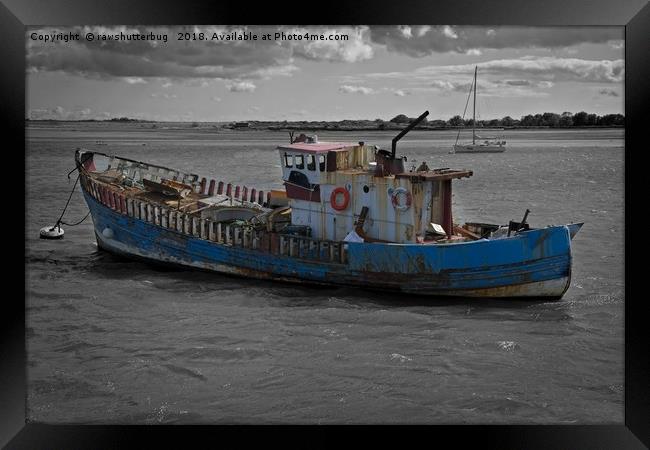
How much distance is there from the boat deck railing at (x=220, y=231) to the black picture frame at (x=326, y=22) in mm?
4922

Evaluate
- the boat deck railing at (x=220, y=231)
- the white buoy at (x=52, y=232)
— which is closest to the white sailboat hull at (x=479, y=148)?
the boat deck railing at (x=220, y=231)

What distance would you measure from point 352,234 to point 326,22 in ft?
17.1

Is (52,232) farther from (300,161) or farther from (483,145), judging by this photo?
(483,145)

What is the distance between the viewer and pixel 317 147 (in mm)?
13773

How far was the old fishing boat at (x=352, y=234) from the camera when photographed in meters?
12.2

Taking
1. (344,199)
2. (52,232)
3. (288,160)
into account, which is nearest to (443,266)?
(344,199)

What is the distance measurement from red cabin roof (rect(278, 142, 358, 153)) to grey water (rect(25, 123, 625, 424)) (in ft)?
0.53

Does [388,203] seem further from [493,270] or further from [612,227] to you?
[612,227]

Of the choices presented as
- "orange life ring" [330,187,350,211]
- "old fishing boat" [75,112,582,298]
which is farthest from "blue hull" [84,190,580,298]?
"orange life ring" [330,187,350,211]

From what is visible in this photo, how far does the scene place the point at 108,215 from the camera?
51.3 ft

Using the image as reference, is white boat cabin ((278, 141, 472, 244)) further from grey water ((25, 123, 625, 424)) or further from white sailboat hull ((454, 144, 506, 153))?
white sailboat hull ((454, 144, 506, 153))

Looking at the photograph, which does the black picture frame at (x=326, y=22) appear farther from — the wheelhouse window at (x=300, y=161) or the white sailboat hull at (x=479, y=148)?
the white sailboat hull at (x=479, y=148)

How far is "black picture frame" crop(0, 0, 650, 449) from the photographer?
8359 mm

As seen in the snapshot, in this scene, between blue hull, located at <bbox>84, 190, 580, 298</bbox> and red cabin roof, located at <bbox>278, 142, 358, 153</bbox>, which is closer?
blue hull, located at <bbox>84, 190, 580, 298</bbox>
